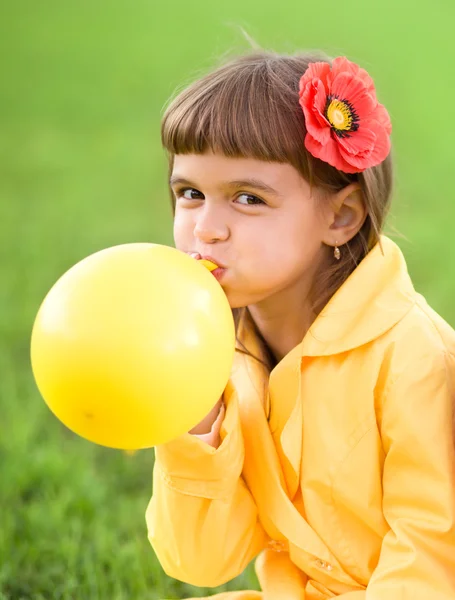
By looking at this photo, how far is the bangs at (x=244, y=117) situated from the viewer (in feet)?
6.30

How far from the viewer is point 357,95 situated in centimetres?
196

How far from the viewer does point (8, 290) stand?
4160mm

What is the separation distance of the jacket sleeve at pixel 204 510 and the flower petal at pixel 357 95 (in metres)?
0.66

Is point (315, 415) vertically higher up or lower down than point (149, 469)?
higher up

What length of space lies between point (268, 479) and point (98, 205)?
3294 mm

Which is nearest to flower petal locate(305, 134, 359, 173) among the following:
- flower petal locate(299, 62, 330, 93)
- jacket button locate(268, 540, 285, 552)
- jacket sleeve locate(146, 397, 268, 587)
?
flower petal locate(299, 62, 330, 93)

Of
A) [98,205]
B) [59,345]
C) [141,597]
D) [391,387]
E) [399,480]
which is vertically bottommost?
[98,205]

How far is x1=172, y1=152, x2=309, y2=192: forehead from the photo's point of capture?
1924 millimetres

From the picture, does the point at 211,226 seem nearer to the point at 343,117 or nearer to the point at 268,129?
the point at 268,129

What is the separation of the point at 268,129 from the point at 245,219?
0.18 metres

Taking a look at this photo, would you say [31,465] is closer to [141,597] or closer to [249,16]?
[141,597]

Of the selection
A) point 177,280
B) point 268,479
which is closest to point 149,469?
point 268,479

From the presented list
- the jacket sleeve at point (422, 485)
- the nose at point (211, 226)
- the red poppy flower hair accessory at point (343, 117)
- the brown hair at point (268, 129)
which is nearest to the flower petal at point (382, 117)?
the red poppy flower hair accessory at point (343, 117)

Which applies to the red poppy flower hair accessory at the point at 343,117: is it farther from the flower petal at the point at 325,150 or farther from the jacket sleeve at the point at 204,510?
the jacket sleeve at the point at 204,510
